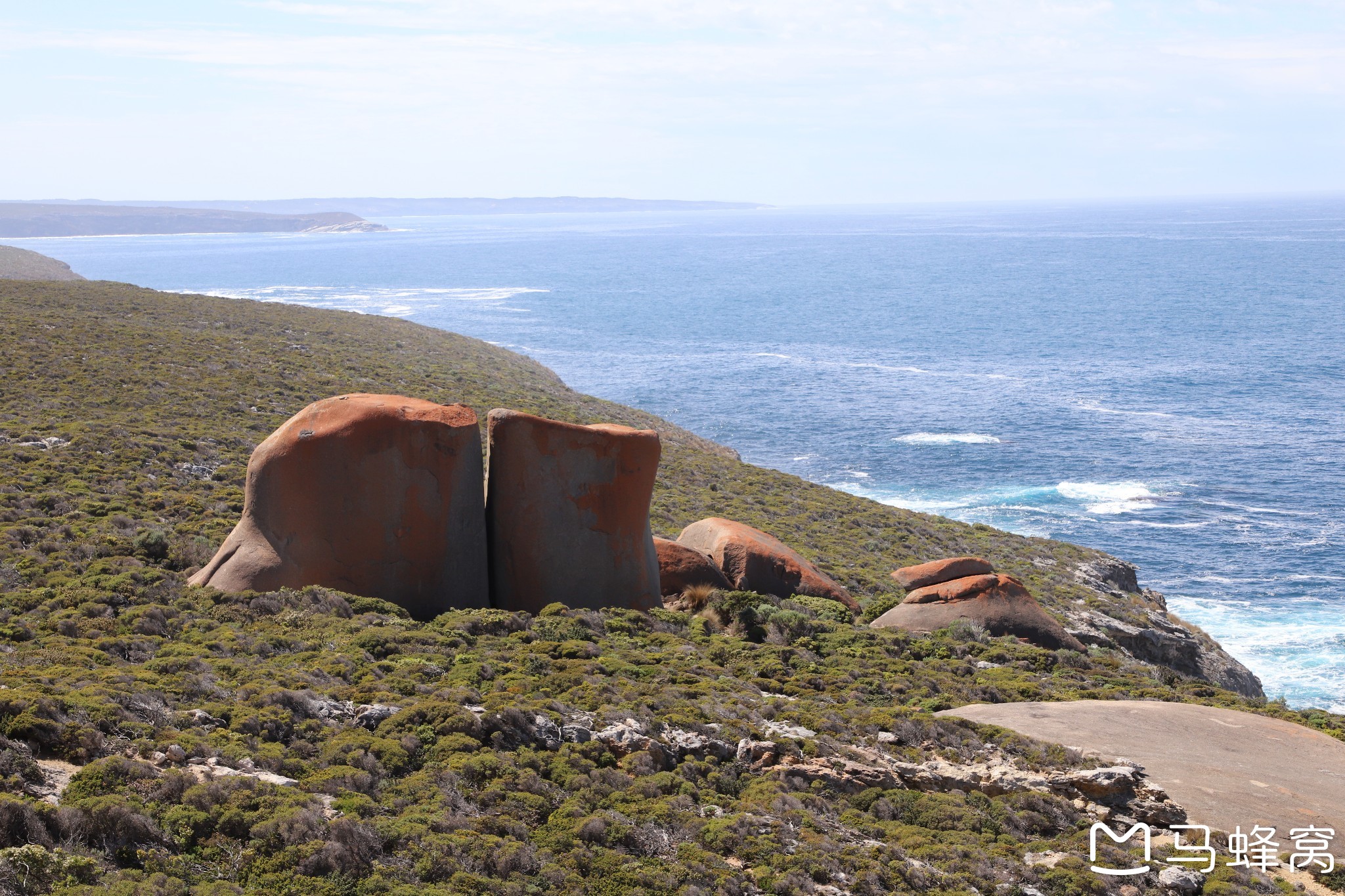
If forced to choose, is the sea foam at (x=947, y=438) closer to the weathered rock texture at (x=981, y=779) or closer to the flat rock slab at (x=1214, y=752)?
the flat rock slab at (x=1214, y=752)

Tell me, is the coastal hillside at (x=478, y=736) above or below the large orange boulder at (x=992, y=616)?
above

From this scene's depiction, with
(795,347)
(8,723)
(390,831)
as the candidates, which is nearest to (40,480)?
(8,723)

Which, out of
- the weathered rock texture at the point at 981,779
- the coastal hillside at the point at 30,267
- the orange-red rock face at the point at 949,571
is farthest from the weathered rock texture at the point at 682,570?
the coastal hillside at the point at 30,267

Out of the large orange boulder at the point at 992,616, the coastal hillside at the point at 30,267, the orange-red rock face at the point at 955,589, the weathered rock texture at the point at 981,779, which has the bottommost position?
the large orange boulder at the point at 992,616

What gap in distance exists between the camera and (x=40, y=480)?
23500mm

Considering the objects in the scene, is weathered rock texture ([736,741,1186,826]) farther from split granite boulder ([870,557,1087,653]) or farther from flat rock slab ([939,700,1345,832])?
split granite boulder ([870,557,1087,653])

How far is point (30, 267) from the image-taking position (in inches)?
4592

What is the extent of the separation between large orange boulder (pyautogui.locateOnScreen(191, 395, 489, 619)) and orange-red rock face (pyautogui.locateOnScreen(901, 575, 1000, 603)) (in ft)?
38.1

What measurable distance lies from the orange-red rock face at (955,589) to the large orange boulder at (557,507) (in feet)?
28.5

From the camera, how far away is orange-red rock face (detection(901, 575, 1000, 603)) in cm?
2450

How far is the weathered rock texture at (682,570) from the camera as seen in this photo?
73.8 feet
